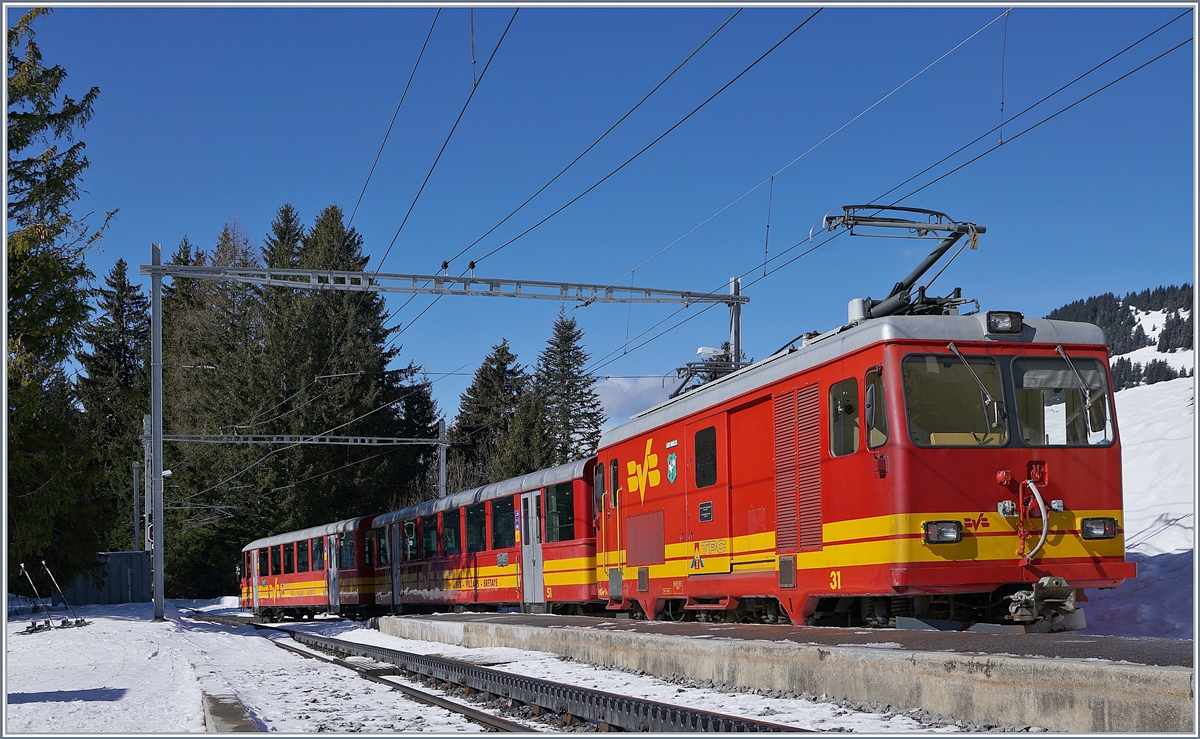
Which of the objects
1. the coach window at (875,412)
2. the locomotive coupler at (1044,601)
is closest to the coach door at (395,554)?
the coach window at (875,412)

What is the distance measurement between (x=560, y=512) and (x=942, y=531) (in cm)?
1145

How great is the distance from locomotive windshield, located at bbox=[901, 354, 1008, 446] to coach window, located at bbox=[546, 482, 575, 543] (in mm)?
10584

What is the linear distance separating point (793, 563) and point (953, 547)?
2061mm

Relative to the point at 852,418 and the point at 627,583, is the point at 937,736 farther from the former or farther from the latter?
the point at 627,583

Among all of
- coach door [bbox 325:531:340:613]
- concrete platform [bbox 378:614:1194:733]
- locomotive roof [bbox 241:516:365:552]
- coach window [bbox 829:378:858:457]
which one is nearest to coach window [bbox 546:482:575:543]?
concrete platform [bbox 378:614:1194:733]

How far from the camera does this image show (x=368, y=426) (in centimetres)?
6384

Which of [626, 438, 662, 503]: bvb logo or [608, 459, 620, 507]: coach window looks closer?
[626, 438, 662, 503]: bvb logo

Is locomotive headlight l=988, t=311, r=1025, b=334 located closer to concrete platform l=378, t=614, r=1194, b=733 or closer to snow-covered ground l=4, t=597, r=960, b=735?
concrete platform l=378, t=614, r=1194, b=733

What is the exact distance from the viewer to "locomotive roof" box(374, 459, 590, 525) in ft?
66.6

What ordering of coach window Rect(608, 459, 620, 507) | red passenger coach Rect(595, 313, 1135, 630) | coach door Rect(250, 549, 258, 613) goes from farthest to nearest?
1. coach door Rect(250, 549, 258, 613)
2. coach window Rect(608, 459, 620, 507)
3. red passenger coach Rect(595, 313, 1135, 630)

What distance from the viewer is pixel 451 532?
86.7ft

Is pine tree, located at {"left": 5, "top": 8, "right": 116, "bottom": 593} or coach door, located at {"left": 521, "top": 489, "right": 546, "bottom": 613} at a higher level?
pine tree, located at {"left": 5, "top": 8, "right": 116, "bottom": 593}

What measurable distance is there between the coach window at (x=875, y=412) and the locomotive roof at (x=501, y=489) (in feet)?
31.5

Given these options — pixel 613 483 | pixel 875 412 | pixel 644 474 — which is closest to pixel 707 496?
pixel 644 474
